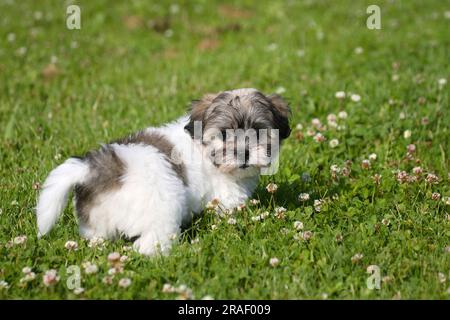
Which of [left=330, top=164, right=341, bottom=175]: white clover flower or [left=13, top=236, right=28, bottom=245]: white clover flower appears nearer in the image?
[left=13, top=236, right=28, bottom=245]: white clover flower

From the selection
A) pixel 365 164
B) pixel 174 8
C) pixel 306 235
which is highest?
pixel 174 8

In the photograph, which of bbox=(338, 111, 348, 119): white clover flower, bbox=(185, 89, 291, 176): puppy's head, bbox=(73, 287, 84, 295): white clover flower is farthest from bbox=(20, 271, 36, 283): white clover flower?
bbox=(338, 111, 348, 119): white clover flower

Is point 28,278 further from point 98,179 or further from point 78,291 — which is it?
point 98,179

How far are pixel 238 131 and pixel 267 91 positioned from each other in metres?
3.44

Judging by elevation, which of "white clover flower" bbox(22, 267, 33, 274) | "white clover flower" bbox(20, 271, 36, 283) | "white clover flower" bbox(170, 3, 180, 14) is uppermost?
"white clover flower" bbox(170, 3, 180, 14)

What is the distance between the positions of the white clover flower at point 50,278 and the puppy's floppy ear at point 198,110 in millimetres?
1412

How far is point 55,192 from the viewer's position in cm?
383

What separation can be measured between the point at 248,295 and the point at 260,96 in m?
1.54

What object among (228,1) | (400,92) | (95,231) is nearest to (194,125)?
(95,231)

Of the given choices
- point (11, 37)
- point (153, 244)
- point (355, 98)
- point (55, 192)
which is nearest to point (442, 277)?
point (153, 244)

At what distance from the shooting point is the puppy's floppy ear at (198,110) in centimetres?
446

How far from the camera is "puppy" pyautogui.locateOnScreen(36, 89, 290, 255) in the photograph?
392cm

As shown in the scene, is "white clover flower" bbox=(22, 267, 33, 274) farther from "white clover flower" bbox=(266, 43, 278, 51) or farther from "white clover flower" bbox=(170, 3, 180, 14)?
"white clover flower" bbox=(170, 3, 180, 14)

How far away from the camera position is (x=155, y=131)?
14.9 feet
